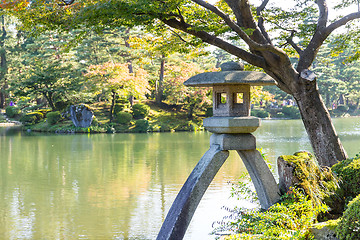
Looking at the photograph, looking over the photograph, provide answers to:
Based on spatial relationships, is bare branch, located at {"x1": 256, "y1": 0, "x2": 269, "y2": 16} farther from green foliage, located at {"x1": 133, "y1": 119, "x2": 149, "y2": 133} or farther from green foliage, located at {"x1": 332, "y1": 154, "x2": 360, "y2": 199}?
green foliage, located at {"x1": 133, "y1": 119, "x2": 149, "y2": 133}

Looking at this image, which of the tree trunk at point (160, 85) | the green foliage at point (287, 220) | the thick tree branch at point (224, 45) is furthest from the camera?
the tree trunk at point (160, 85)

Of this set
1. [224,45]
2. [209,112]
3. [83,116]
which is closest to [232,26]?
[224,45]

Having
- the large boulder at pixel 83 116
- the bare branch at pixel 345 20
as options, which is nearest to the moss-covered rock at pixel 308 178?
the bare branch at pixel 345 20

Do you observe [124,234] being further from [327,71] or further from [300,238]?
[327,71]

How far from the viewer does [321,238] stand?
10.0ft

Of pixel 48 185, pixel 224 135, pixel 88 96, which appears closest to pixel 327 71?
pixel 88 96

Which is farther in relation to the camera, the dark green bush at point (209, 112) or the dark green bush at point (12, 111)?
the dark green bush at point (12, 111)

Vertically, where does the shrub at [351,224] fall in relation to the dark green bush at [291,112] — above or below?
below

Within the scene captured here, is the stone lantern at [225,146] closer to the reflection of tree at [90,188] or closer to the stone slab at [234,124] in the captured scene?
the stone slab at [234,124]

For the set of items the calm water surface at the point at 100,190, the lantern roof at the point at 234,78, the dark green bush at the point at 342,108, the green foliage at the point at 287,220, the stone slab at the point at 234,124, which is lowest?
the calm water surface at the point at 100,190

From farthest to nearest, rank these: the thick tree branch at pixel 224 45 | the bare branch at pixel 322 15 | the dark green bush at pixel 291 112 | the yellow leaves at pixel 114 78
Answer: the dark green bush at pixel 291 112, the yellow leaves at pixel 114 78, the bare branch at pixel 322 15, the thick tree branch at pixel 224 45

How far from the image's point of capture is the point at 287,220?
11.4 feet

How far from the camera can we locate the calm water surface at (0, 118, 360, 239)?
554cm

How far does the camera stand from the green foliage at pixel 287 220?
3.27m
